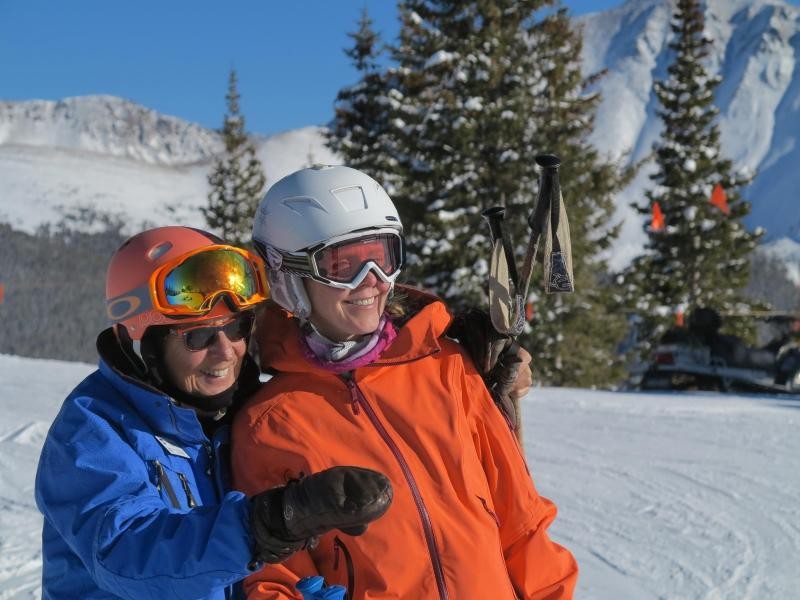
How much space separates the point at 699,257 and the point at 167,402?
22.9 meters

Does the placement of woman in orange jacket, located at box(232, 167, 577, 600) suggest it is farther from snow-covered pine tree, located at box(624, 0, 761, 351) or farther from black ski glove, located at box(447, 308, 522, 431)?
snow-covered pine tree, located at box(624, 0, 761, 351)

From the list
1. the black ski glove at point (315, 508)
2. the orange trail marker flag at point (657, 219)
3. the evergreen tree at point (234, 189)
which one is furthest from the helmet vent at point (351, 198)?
the evergreen tree at point (234, 189)

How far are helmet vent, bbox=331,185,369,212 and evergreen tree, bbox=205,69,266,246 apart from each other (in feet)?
104

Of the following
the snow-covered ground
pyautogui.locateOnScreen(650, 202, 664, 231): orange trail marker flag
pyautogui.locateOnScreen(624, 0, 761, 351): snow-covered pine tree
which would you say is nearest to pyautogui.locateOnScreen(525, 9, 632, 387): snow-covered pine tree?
pyautogui.locateOnScreen(650, 202, 664, 231): orange trail marker flag

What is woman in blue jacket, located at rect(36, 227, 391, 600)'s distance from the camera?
5.06ft

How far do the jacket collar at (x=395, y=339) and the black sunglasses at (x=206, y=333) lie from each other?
0.43 feet

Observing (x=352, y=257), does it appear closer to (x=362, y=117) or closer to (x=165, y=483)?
(x=165, y=483)

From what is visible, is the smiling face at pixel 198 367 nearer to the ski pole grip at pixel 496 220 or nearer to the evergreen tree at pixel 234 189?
the ski pole grip at pixel 496 220

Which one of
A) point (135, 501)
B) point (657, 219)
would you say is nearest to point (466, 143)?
point (657, 219)

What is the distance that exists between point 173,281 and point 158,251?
0.11 metres

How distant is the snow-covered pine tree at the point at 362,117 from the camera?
23.0 meters

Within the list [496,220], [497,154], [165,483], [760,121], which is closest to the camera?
[165,483]

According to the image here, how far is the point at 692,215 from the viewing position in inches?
891

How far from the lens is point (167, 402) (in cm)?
201
